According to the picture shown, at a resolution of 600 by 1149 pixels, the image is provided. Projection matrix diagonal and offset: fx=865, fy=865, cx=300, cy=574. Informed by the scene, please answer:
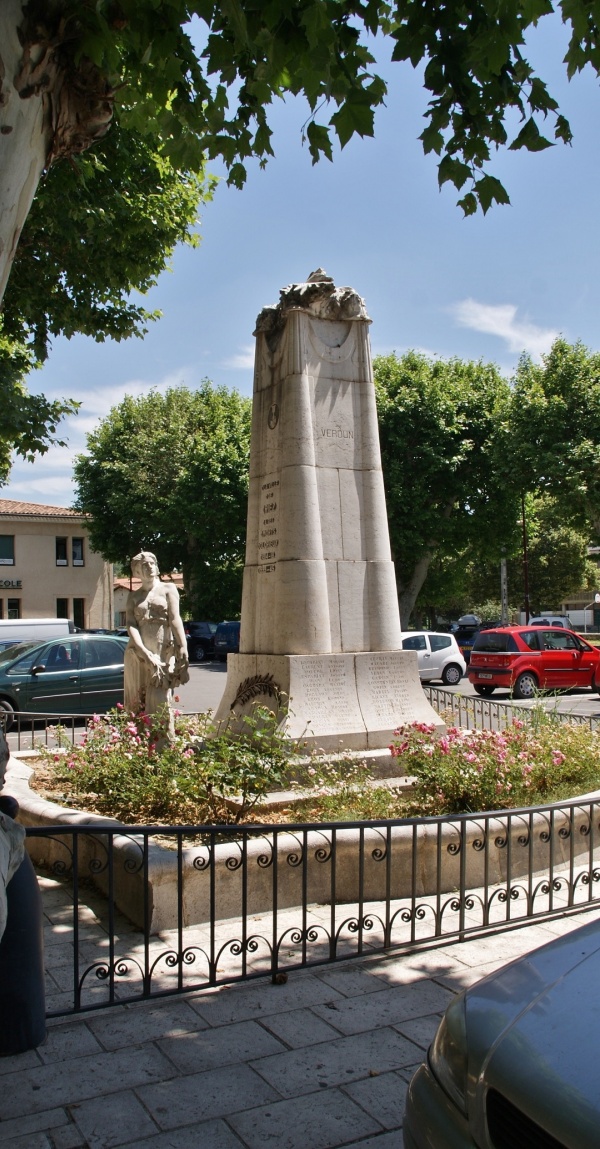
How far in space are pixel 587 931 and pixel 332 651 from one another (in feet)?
16.7

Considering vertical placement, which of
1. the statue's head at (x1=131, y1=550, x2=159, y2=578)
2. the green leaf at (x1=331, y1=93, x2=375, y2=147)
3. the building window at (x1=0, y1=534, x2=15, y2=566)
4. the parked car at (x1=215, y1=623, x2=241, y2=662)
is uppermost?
the building window at (x1=0, y1=534, x2=15, y2=566)

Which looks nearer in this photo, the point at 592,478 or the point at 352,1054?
the point at 352,1054

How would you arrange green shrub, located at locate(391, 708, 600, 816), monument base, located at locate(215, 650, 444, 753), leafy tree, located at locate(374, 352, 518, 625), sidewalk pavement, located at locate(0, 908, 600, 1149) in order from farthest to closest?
leafy tree, located at locate(374, 352, 518, 625) < monument base, located at locate(215, 650, 444, 753) < green shrub, located at locate(391, 708, 600, 816) < sidewalk pavement, located at locate(0, 908, 600, 1149)

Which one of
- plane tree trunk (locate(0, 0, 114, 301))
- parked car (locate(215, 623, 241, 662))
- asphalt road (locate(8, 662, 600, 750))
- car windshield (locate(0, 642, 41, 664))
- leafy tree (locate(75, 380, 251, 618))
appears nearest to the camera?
plane tree trunk (locate(0, 0, 114, 301))

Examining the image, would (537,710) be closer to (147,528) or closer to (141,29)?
(141,29)

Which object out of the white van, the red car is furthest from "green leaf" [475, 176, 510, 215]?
the white van

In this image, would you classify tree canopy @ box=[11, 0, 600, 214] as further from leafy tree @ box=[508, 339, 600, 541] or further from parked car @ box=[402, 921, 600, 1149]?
leafy tree @ box=[508, 339, 600, 541]

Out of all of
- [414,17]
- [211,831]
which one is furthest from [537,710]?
[414,17]

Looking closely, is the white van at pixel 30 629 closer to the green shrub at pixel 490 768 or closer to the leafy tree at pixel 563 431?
the leafy tree at pixel 563 431

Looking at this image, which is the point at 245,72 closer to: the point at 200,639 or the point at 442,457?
the point at 442,457

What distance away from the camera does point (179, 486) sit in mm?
35562

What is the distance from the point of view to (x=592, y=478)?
25.9 m

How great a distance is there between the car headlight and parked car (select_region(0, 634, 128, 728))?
12.6 meters

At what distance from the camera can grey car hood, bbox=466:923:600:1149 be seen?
2200 millimetres
